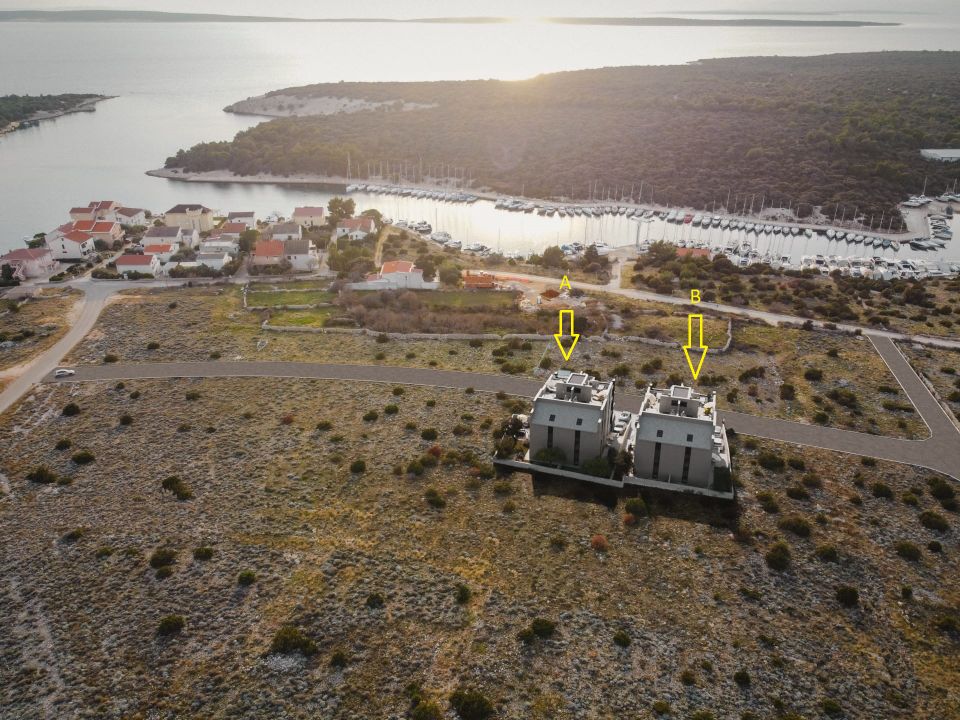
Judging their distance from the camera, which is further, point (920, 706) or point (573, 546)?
point (573, 546)

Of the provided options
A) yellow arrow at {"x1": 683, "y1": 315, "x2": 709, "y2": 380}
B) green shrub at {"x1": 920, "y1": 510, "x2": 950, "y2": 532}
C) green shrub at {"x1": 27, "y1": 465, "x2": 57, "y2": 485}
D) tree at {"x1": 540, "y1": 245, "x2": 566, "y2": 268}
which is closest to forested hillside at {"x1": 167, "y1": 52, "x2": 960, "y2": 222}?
tree at {"x1": 540, "y1": 245, "x2": 566, "y2": 268}

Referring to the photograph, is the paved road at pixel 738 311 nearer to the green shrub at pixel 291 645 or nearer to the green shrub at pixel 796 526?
the green shrub at pixel 796 526

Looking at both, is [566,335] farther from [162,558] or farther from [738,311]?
[162,558]

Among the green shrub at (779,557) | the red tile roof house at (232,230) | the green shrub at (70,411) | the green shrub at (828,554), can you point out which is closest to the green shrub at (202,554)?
the green shrub at (70,411)

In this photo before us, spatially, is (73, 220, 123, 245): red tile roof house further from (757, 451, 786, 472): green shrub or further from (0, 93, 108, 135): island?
(0, 93, 108, 135): island

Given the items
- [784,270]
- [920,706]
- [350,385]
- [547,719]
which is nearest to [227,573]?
[547,719]

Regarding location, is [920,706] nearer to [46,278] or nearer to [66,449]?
[66,449]
